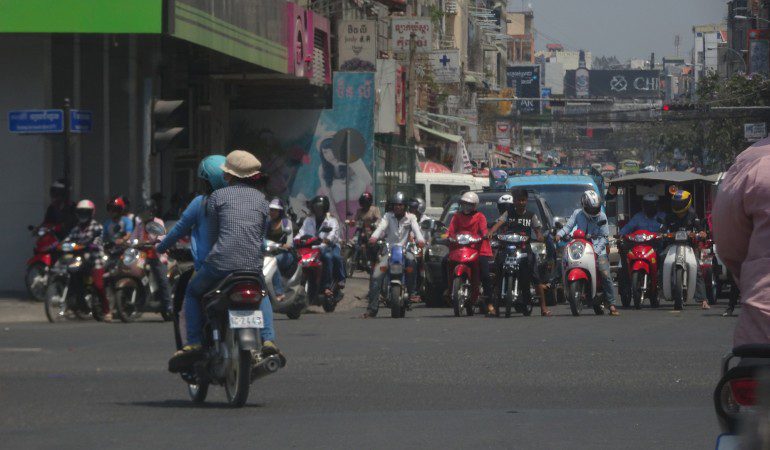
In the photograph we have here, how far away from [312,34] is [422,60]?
2965 cm

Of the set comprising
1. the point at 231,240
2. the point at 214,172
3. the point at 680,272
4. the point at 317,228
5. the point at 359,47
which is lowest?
the point at 680,272

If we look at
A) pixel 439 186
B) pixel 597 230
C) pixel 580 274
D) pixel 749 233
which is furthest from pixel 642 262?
pixel 439 186

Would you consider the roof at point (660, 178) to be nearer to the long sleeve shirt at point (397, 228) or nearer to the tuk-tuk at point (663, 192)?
the tuk-tuk at point (663, 192)

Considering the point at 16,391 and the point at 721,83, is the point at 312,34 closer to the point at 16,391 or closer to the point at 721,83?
the point at 16,391

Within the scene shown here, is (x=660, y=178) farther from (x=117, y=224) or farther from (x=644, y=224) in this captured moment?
(x=117, y=224)

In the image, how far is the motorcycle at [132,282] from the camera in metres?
18.3

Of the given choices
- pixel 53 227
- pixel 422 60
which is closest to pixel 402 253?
pixel 53 227

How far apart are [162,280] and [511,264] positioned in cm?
461

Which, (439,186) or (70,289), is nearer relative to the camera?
(70,289)

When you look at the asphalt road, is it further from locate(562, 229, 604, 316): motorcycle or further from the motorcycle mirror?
locate(562, 229, 604, 316): motorcycle

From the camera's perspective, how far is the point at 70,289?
18.2 m

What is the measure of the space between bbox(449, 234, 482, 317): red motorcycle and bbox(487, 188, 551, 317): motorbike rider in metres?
0.32

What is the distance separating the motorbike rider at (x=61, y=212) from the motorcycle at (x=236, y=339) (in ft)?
35.8

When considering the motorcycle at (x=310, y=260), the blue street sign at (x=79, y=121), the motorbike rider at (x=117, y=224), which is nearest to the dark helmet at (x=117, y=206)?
the motorbike rider at (x=117, y=224)
